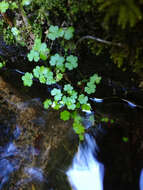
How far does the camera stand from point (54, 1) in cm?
170

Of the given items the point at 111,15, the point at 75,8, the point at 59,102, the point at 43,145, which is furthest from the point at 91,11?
the point at 43,145

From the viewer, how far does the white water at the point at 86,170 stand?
203 centimetres

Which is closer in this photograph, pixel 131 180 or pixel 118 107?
pixel 131 180

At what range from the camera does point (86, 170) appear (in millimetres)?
2117

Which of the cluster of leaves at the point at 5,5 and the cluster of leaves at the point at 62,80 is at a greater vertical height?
the cluster of leaves at the point at 5,5

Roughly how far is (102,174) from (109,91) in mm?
1095

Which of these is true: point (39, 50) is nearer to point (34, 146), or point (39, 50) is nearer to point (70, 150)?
point (34, 146)

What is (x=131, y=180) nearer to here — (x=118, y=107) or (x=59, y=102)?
(x=118, y=107)

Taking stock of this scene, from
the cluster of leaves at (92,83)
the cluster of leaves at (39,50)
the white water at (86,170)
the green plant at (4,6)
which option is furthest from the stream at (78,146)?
the green plant at (4,6)

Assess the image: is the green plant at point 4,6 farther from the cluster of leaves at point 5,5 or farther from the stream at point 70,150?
the stream at point 70,150

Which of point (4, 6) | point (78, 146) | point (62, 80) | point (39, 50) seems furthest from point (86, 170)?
point (4, 6)

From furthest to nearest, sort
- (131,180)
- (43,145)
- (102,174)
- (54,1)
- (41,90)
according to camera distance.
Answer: (41,90) < (43,145) < (102,174) < (131,180) < (54,1)

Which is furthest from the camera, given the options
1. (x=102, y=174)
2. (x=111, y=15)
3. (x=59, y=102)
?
(x=59, y=102)

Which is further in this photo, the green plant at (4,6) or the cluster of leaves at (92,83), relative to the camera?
the cluster of leaves at (92,83)
